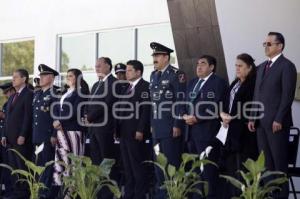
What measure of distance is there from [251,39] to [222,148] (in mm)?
1935

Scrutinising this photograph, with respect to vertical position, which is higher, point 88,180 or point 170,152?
point 170,152

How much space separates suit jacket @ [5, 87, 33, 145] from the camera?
871 centimetres

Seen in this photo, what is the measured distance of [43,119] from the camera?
8.48 m

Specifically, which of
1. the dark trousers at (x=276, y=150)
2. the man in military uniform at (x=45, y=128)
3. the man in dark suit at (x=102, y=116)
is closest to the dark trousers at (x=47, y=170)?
the man in military uniform at (x=45, y=128)

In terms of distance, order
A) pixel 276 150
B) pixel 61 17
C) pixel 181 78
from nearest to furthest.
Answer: pixel 276 150
pixel 181 78
pixel 61 17

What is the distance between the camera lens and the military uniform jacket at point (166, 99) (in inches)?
293

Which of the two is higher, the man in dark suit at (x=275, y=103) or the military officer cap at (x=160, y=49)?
the military officer cap at (x=160, y=49)

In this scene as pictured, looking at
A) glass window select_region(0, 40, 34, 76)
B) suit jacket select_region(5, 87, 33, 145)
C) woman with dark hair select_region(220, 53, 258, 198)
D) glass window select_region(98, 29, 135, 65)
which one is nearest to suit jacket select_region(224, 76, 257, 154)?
woman with dark hair select_region(220, 53, 258, 198)

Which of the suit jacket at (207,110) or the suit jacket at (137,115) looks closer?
the suit jacket at (207,110)

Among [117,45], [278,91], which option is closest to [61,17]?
[117,45]

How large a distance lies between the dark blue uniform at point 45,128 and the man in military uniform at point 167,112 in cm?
158

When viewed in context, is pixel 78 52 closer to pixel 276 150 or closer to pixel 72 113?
pixel 72 113

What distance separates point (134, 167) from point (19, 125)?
6.33 ft

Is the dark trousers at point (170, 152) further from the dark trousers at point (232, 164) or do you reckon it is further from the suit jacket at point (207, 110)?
the dark trousers at point (232, 164)
